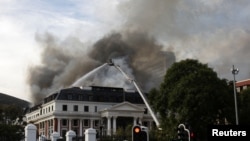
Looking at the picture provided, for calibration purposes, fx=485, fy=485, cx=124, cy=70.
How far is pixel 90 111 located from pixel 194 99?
8066cm

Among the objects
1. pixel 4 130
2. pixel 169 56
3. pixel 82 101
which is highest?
pixel 169 56

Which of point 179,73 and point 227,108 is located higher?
point 179,73

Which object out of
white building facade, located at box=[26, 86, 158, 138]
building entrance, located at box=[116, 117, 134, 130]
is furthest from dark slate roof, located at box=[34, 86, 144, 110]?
building entrance, located at box=[116, 117, 134, 130]

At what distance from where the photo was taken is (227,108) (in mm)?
74562

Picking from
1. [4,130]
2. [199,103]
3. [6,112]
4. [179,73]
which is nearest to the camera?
[199,103]

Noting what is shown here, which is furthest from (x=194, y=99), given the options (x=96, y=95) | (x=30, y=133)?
(x=96, y=95)

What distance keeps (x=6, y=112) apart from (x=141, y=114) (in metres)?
55.6

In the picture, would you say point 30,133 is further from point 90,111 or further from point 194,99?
point 90,111

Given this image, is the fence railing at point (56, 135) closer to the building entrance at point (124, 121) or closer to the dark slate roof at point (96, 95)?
the dark slate roof at point (96, 95)

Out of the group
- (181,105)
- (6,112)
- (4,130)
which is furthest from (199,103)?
(6,112)

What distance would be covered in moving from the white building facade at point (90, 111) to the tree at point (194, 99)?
65768mm

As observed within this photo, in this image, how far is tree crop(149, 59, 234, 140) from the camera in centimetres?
7288

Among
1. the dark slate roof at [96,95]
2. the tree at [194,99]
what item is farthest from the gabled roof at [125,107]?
the tree at [194,99]

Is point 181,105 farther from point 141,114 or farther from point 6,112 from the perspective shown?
point 141,114
